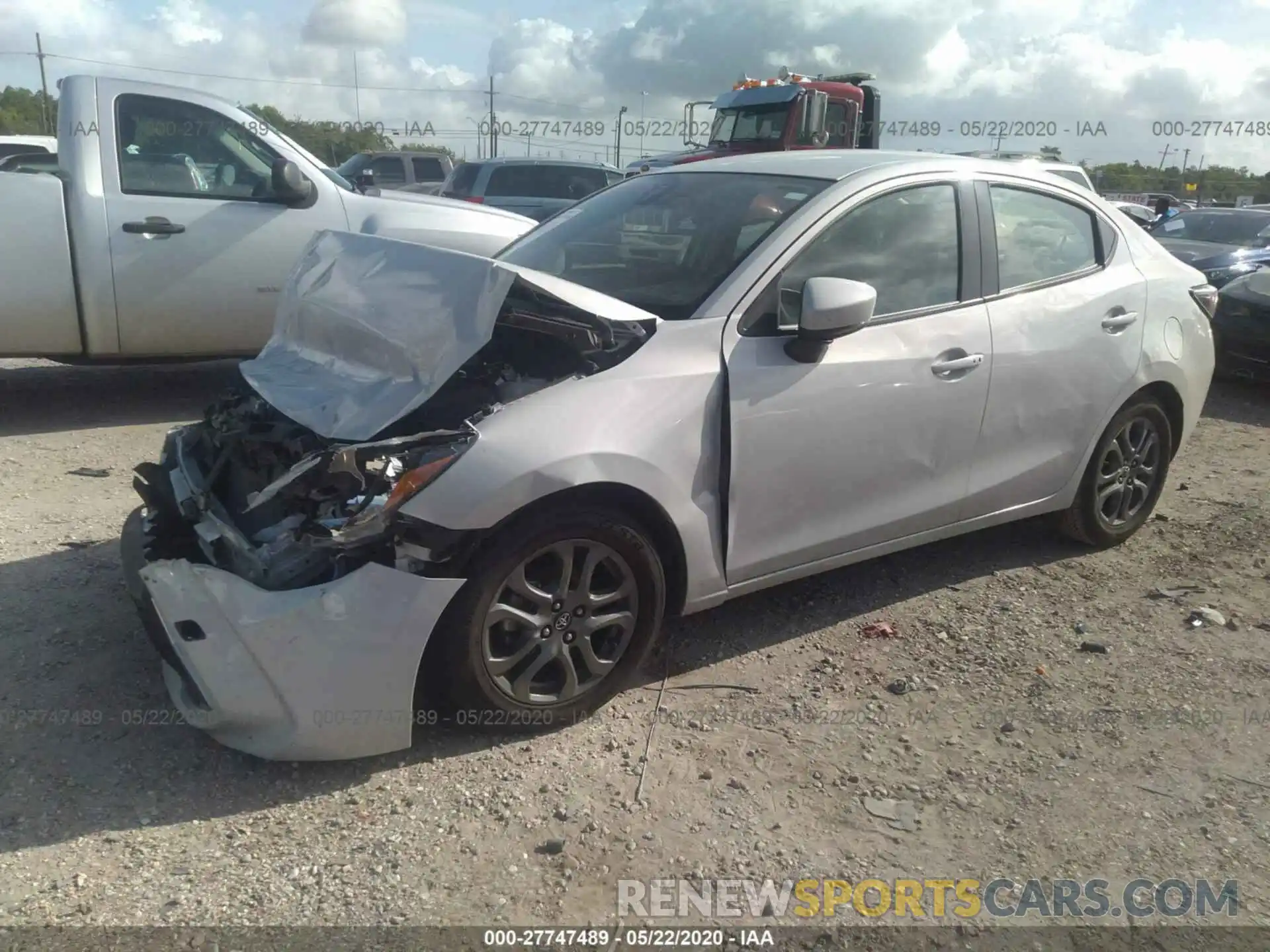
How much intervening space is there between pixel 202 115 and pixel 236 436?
12.7 ft

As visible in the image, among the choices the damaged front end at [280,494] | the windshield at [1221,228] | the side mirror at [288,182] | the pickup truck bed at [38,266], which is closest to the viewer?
the damaged front end at [280,494]

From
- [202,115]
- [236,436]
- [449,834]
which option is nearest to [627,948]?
[449,834]

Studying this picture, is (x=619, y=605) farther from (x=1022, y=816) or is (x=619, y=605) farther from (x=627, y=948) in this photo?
(x=1022, y=816)

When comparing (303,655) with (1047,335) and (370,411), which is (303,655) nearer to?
(370,411)

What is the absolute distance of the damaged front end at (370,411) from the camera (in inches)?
110

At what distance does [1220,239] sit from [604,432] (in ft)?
38.4

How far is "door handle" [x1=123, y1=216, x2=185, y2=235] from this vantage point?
606 cm

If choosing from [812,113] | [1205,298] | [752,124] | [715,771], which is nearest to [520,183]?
[752,124]

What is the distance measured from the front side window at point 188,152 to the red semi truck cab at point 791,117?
319 inches

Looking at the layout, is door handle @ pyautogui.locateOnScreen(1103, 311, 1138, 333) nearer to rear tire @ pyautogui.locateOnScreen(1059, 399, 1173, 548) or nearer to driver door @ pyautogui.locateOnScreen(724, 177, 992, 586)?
rear tire @ pyautogui.locateOnScreen(1059, 399, 1173, 548)

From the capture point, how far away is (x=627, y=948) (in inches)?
91.3

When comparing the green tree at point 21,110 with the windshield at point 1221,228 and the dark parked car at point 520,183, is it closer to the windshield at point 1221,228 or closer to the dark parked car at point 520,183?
the dark parked car at point 520,183

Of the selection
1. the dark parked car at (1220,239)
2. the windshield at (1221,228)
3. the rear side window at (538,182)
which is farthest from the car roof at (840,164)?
the rear side window at (538,182)

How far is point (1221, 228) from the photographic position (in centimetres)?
1221
